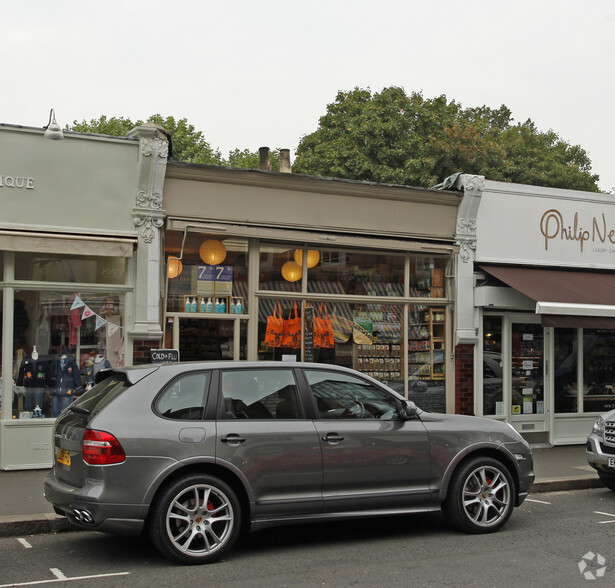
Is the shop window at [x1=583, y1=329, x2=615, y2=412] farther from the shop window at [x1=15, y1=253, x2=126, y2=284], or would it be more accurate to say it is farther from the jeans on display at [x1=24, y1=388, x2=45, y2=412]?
the jeans on display at [x1=24, y1=388, x2=45, y2=412]

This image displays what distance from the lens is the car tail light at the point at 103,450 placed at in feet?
19.8

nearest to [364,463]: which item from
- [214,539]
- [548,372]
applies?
[214,539]

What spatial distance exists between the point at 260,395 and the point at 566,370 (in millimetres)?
9110

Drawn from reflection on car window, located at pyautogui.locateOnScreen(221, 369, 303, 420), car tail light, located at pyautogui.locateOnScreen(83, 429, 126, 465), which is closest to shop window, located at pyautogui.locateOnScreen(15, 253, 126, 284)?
reflection on car window, located at pyautogui.locateOnScreen(221, 369, 303, 420)

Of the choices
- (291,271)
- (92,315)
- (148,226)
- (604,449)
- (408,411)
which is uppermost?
(148,226)

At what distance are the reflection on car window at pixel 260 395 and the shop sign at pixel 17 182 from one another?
5618 millimetres

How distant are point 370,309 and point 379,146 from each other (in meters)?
16.1

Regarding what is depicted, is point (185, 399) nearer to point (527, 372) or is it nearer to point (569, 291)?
point (569, 291)

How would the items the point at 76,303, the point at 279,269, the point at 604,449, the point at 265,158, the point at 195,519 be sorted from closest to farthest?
the point at 195,519 → the point at 604,449 → the point at 76,303 → the point at 279,269 → the point at 265,158

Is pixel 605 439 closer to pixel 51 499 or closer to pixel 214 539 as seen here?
pixel 214 539

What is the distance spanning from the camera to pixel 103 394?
6602 millimetres

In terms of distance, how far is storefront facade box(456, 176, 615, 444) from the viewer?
1350 centimetres

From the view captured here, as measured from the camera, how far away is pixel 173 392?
6.50 metres

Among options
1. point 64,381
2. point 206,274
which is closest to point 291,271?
point 206,274
